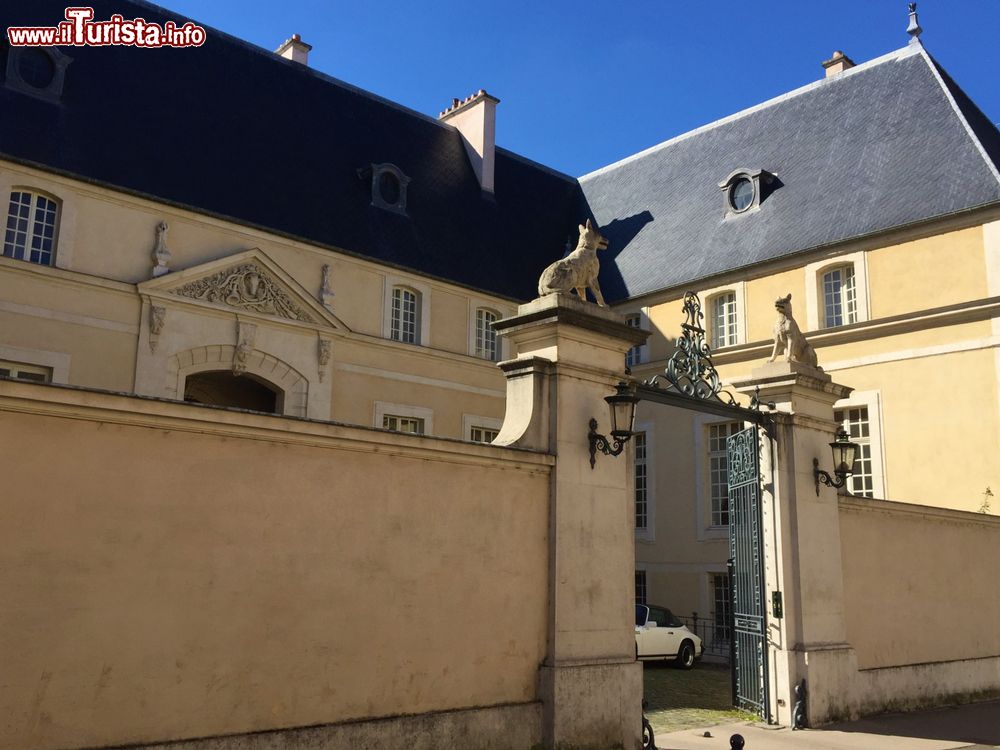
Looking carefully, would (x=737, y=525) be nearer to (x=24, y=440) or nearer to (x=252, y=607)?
(x=252, y=607)

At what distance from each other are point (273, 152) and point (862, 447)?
1324 cm

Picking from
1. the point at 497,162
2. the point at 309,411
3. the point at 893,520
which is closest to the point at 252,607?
the point at 893,520

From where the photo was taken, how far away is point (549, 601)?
788 centimetres

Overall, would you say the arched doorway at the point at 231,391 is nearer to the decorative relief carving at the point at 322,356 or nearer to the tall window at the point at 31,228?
the decorative relief carving at the point at 322,356

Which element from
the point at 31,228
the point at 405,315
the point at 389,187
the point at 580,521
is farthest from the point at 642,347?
the point at 580,521

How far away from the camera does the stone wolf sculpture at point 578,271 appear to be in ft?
28.3

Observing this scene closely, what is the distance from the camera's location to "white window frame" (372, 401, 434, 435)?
1914cm

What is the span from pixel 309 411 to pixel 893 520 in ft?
34.6

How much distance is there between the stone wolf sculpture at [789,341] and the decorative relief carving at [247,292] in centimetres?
992

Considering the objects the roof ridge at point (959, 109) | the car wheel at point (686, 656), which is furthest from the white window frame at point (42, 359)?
the roof ridge at point (959, 109)

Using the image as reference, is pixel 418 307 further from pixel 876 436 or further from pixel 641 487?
pixel 876 436

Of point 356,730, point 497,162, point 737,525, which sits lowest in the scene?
point 356,730

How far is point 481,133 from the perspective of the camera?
24.3 m

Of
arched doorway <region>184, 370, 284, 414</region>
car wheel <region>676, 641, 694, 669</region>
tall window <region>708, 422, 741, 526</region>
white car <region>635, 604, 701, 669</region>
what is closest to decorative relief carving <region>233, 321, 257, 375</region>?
arched doorway <region>184, 370, 284, 414</region>
